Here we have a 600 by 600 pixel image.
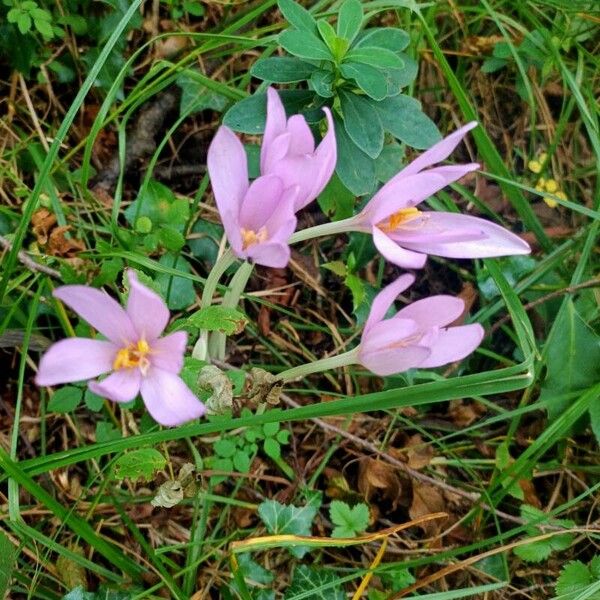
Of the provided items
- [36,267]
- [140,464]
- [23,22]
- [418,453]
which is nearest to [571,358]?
[418,453]

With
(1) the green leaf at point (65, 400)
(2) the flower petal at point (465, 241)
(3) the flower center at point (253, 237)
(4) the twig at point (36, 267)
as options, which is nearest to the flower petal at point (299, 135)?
(3) the flower center at point (253, 237)

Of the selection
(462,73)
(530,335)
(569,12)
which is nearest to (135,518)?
(530,335)

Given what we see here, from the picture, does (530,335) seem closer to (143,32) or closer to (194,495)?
(194,495)

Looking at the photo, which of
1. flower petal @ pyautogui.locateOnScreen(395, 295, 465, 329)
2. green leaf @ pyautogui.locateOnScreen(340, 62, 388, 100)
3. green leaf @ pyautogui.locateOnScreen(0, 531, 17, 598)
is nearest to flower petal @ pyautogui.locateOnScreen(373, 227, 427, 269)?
flower petal @ pyautogui.locateOnScreen(395, 295, 465, 329)

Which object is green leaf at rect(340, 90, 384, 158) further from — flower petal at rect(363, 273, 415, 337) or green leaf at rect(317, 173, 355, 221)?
flower petal at rect(363, 273, 415, 337)

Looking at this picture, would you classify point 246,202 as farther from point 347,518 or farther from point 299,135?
point 347,518
